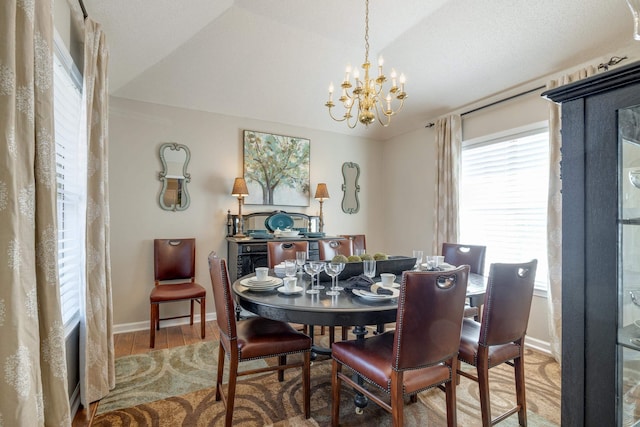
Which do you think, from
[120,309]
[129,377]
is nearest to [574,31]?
[129,377]

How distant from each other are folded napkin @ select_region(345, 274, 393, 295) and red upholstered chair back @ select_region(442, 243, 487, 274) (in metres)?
1.12

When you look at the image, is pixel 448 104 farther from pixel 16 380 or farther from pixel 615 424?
pixel 16 380

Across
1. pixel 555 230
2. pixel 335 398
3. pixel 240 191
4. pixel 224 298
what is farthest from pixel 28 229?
pixel 555 230

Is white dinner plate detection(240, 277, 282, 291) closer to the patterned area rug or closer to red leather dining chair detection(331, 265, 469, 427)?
red leather dining chair detection(331, 265, 469, 427)

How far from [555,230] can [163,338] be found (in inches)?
154

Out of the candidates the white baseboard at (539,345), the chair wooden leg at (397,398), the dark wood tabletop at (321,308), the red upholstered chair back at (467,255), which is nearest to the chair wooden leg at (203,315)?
the dark wood tabletop at (321,308)

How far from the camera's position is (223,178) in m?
3.79

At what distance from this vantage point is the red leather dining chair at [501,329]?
1683mm

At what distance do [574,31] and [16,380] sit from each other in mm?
3898

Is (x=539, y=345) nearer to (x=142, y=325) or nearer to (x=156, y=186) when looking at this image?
(x=142, y=325)

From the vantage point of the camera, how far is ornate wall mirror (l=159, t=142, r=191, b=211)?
3480 millimetres

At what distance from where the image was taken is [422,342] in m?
1.42

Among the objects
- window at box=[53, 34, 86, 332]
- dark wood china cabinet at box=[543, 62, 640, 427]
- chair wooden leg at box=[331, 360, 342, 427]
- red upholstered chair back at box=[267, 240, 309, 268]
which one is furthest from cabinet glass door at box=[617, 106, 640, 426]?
window at box=[53, 34, 86, 332]

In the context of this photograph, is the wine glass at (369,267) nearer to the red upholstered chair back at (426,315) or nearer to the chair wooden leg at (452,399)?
the red upholstered chair back at (426,315)
